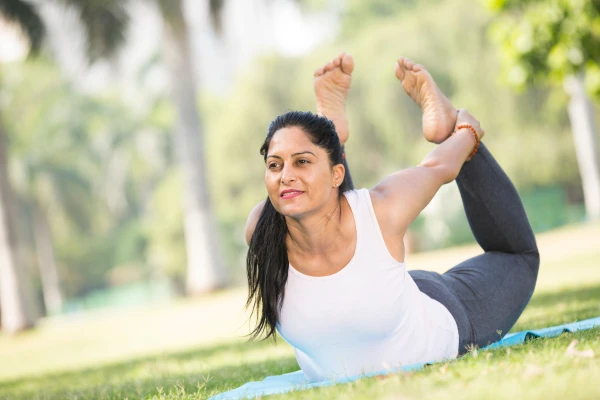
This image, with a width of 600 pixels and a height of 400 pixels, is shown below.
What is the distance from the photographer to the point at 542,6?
887 cm

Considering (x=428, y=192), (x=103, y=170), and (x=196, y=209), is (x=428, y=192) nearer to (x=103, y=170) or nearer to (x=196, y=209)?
(x=196, y=209)

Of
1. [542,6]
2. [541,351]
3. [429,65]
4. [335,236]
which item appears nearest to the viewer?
[541,351]

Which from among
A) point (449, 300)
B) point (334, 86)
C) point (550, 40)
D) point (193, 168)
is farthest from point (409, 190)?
point (193, 168)

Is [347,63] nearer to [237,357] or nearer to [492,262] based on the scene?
[492,262]

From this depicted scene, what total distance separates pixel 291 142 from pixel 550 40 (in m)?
6.34

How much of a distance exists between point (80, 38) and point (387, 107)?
1582 cm

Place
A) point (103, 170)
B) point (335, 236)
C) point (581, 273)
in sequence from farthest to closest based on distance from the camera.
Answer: point (103, 170) → point (581, 273) → point (335, 236)

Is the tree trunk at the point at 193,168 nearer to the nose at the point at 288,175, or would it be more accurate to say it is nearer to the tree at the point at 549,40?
the tree at the point at 549,40

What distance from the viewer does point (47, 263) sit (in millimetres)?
45406

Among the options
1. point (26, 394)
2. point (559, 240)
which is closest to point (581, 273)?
point (559, 240)

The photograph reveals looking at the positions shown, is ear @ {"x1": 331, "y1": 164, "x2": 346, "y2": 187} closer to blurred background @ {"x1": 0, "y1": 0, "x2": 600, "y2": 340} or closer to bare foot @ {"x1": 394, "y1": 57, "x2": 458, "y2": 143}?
bare foot @ {"x1": 394, "y1": 57, "x2": 458, "y2": 143}

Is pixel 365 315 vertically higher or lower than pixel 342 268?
lower

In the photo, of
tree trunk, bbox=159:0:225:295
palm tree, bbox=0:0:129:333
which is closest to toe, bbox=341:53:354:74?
palm tree, bbox=0:0:129:333

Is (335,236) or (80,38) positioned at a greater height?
(80,38)
